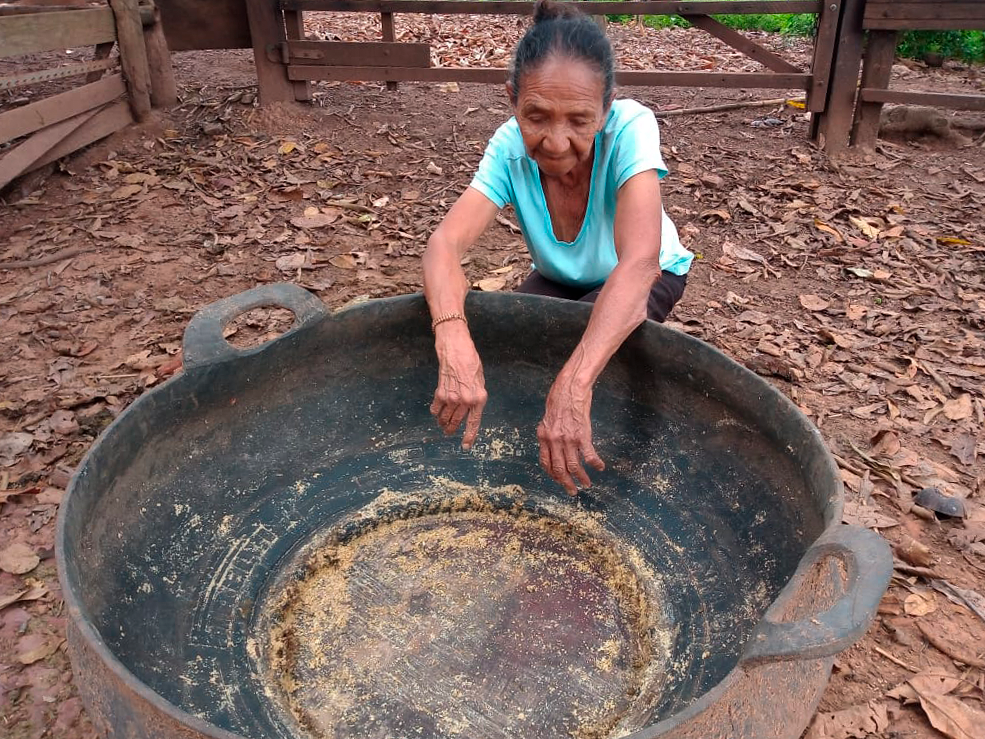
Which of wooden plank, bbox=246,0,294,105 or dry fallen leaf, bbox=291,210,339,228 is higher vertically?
wooden plank, bbox=246,0,294,105

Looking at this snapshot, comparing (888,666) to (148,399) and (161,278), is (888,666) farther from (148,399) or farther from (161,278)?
(161,278)

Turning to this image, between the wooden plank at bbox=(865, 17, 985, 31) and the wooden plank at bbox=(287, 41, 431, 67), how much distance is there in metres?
2.55

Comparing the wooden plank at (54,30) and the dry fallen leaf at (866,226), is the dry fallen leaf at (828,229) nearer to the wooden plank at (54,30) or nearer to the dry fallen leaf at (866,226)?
the dry fallen leaf at (866,226)

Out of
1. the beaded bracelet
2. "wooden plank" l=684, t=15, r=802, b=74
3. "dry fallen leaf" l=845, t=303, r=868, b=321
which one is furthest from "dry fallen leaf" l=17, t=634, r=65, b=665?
"wooden plank" l=684, t=15, r=802, b=74

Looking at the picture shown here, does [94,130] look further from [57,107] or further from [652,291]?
[652,291]

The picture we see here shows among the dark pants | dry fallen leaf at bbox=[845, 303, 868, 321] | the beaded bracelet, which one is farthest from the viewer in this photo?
Result: dry fallen leaf at bbox=[845, 303, 868, 321]

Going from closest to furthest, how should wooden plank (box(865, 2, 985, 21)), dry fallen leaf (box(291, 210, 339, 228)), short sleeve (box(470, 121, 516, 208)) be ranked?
1. short sleeve (box(470, 121, 516, 208))
2. dry fallen leaf (box(291, 210, 339, 228))
3. wooden plank (box(865, 2, 985, 21))

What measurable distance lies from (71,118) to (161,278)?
4.70ft

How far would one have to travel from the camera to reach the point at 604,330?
1.82 meters

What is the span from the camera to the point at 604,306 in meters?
1.85

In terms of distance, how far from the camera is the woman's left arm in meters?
1.71

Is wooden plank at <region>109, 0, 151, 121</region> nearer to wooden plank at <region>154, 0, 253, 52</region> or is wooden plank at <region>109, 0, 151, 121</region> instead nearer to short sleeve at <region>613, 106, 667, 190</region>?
wooden plank at <region>154, 0, 253, 52</region>

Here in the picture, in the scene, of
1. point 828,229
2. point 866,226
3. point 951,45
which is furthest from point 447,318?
point 951,45

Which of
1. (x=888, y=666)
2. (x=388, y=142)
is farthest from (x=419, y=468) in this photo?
(x=388, y=142)
